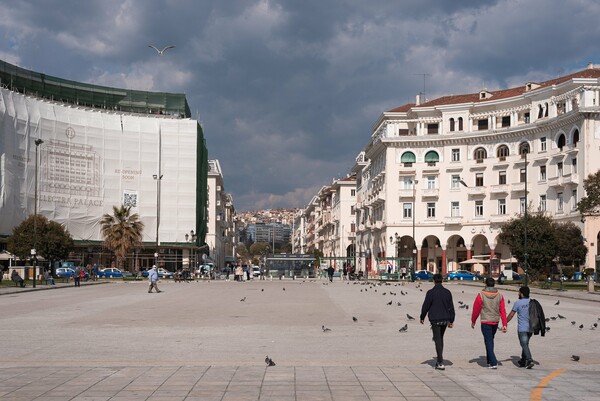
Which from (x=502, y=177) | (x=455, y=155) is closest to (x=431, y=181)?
(x=455, y=155)

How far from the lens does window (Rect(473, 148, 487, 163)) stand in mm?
78219

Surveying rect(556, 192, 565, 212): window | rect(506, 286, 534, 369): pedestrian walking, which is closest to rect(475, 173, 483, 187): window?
rect(556, 192, 565, 212): window

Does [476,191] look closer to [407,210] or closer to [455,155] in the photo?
[455,155]

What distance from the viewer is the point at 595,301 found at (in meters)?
33.8

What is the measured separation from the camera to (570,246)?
59750 mm

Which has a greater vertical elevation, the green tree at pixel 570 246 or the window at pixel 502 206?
the window at pixel 502 206

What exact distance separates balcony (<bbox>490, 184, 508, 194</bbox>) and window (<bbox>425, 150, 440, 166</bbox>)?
7.29m

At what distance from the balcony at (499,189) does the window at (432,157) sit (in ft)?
23.9

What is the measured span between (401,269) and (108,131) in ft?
122

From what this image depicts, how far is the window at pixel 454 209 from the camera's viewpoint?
261 ft

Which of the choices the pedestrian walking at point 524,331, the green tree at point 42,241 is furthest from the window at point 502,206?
the pedestrian walking at point 524,331

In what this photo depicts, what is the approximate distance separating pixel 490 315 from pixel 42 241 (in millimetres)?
55433

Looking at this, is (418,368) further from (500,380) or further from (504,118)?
(504,118)

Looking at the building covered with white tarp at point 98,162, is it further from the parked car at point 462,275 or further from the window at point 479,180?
the window at point 479,180
